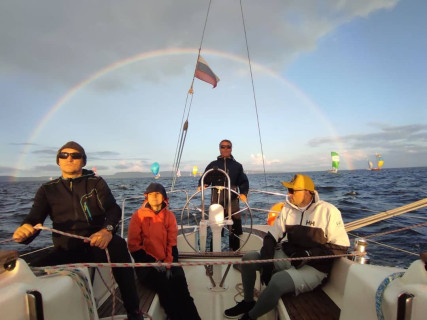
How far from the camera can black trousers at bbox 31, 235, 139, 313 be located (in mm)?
2154

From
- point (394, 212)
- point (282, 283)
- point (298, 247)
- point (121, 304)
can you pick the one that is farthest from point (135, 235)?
point (394, 212)

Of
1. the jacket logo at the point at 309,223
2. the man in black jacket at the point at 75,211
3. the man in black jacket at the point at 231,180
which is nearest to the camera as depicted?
the man in black jacket at the point at 75,211

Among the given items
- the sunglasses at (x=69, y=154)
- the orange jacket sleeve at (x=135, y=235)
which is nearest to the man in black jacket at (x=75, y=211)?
the sunglasses at (x=69, y=154)

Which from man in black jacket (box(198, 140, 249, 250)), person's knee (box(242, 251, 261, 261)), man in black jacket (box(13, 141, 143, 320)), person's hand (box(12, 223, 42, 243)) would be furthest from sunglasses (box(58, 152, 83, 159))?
man in black jacket (box(198, 140, 249, 250))

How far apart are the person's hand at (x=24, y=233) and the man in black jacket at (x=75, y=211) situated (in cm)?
7

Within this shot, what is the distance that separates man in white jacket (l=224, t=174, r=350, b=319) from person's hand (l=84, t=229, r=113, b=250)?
1.37 metres

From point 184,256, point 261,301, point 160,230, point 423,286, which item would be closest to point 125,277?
point 160,230

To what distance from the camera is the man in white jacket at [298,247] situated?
2.36m

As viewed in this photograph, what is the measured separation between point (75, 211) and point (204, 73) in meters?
4.94

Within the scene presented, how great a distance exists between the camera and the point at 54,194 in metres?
2.38

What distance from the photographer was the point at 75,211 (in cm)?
238

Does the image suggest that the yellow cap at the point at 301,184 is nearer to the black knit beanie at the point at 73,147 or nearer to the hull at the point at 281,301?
the hull at the point at 281,301

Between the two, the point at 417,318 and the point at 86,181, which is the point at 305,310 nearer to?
the point at 417,318

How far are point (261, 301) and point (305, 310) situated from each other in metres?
0.37
